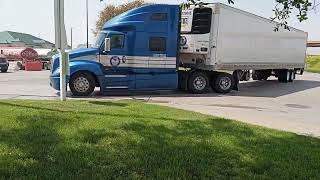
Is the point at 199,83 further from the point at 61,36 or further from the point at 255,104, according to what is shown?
the point at 61,36

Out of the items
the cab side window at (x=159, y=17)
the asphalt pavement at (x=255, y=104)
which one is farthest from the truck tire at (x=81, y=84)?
the cab side window at (x=159, y=17)

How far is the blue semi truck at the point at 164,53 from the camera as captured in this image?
18.9m

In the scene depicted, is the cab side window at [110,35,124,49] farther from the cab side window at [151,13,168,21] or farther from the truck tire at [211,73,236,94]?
the truck tire at [211,73,236,94]

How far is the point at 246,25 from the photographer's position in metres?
21.8

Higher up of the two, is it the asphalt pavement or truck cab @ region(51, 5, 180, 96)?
truck cab @ region(51, 5, 180, 96)

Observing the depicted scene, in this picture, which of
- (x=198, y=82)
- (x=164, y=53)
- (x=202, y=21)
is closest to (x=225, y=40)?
(x=202, y=21)

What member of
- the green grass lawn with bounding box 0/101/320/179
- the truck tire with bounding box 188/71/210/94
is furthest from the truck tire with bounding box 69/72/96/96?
the green grass lawn with bounding box 0/101/320/179

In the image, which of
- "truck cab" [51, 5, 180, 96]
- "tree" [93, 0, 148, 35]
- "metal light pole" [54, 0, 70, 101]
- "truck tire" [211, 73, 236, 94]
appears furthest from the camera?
"tree" [93, 0, 148, 35]

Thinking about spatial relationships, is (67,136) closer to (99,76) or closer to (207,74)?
(99,76)

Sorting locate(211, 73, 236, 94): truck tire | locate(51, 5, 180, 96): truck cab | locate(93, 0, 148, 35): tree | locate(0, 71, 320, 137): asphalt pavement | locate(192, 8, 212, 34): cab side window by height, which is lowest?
locate(0, 71, 320, 137): asphalt pavement

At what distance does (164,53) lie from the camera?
1977cm

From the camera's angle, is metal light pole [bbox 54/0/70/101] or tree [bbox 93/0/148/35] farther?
tree [bbox 93/0/148/35]

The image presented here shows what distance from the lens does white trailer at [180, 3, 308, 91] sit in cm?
2033

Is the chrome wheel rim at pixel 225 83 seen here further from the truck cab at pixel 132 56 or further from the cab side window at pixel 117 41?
the cab side window at pixel 117 41
